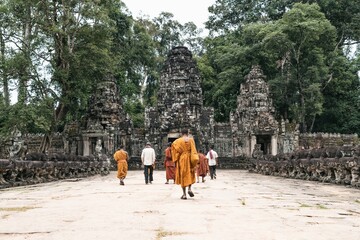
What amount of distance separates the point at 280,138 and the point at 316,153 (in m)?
15.0

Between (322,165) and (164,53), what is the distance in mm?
39177

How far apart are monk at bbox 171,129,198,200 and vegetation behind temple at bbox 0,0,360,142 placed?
1532 cm

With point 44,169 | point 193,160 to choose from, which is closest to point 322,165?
point 193,160

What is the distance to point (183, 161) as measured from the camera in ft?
28.7

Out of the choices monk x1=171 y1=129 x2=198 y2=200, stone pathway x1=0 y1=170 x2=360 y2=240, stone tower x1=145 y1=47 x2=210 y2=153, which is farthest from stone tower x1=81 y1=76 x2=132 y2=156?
stone pathway x1=0 y1=170 x2=360 y2=240

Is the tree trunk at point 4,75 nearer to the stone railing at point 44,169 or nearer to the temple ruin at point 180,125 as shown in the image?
the temple ruin at point 180,125

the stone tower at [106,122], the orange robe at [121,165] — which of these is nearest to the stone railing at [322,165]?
the orange robe at [121,165]

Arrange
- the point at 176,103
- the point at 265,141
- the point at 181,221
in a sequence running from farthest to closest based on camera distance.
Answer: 1. the point at 265,141
2. the point at 176,103
3. the point at 181,221

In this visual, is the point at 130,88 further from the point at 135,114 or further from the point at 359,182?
the point at 359,182

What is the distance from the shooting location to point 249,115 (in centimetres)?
3061

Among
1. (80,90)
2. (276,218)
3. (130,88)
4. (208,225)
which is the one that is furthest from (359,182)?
(130,88)

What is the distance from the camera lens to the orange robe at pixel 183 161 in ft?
28.3

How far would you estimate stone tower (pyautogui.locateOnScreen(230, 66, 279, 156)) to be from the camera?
29734mm

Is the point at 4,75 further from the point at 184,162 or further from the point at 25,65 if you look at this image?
the point at 184,162
